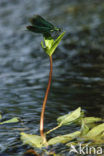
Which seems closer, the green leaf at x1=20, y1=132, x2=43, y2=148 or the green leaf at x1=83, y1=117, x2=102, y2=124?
the green leaf at x1=20, y1=132, x2=43, y2=148

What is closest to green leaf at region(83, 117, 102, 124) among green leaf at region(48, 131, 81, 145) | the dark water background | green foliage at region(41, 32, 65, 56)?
the dark water background

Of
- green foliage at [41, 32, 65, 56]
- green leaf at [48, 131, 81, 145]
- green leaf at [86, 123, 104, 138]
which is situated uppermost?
green foliage at [41, 32, 65, 56]

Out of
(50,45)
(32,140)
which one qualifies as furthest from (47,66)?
(32,140)

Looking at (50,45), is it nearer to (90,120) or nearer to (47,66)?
(90,120)

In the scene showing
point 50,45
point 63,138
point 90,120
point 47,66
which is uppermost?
point 47,66

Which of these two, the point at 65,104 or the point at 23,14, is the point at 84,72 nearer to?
the point at 65,104

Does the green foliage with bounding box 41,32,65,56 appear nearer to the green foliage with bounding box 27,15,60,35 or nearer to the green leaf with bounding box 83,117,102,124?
the green foliage with bounding box 27,15,60,35

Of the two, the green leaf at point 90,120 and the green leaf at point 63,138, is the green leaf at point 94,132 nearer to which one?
the green leaf at point 63,138

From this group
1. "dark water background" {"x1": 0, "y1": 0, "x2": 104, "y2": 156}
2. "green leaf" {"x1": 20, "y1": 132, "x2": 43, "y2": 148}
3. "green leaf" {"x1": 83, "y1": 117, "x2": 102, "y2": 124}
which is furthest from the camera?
"dark water background" {"x1": 0, "y1": 0, "x2": 104, "y2": 156}
